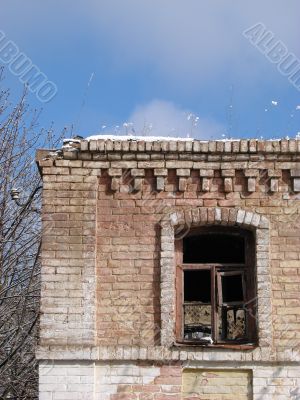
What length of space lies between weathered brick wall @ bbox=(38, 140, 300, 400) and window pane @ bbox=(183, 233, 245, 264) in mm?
413

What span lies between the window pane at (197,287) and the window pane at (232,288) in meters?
0.32

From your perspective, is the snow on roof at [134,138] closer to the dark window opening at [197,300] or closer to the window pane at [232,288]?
the dark window opening at [197,300]

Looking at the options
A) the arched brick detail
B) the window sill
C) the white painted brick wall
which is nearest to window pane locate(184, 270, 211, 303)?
the arched brick detail

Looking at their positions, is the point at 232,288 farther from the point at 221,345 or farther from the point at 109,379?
the point at 109,379

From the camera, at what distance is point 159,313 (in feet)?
25.5

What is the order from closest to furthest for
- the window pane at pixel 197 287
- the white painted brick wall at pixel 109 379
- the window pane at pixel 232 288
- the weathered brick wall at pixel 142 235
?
the white painted brick wall at pixel 109 379 < the weathered brick wall at pixel 142 235 < the window pane at pixel 232 288 < the window pane at pixel 197 287

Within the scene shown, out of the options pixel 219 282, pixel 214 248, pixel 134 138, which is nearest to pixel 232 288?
pixel 219 282

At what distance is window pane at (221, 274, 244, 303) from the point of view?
8.16 metres

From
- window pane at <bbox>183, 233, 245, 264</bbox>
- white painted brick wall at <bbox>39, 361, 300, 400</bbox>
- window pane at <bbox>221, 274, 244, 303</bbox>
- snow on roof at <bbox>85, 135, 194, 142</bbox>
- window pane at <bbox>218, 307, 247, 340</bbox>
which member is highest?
snow on roof at <bbox>85, 135, 194, 142</bbox>

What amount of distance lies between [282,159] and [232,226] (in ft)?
3.36

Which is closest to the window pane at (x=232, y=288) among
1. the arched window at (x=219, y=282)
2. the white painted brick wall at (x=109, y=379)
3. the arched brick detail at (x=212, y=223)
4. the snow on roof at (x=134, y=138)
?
the arched window at (x=219, y=282)

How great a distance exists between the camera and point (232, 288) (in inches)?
326

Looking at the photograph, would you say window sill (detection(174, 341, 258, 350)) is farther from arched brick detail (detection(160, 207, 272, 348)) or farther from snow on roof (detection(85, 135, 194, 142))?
snow on roof (detection(85, 135, 194, 142))

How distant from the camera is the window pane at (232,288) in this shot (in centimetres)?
816
